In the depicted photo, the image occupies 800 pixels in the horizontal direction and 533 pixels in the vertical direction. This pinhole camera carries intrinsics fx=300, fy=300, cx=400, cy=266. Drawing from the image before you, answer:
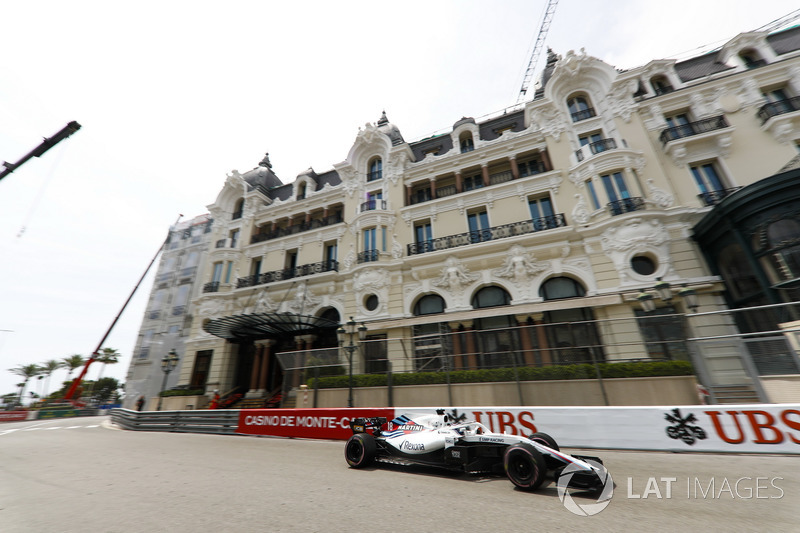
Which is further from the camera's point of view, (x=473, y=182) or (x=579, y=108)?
(x=473, y=182)

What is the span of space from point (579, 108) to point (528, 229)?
9038 mm

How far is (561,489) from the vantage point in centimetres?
416

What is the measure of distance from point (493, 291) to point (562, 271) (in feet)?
11.1

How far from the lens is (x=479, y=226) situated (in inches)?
695

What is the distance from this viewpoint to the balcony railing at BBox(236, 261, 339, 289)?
65.6 ft

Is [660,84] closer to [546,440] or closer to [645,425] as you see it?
[645,425]

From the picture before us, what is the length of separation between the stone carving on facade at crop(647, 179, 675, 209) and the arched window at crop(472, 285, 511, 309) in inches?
312

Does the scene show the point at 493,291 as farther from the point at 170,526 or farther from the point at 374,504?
the point at 170,526

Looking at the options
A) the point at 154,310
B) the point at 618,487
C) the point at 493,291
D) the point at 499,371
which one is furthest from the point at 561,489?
the point at 154,310

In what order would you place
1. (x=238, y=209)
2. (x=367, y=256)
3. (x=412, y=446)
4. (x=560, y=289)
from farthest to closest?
1. (x=238, y=209)
2. (x=367, y=256)
3. (x=560, y=289)
4. (x=412, y=446)

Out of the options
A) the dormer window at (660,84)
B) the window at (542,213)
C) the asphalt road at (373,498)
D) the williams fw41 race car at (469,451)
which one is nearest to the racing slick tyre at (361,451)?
the williams fw41 race car at (469,451)

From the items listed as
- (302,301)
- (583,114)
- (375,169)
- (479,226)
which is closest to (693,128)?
(583,114)

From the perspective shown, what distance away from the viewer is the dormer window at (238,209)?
1027 inches

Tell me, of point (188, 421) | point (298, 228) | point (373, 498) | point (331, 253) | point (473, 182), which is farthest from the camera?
point (298, 228)
